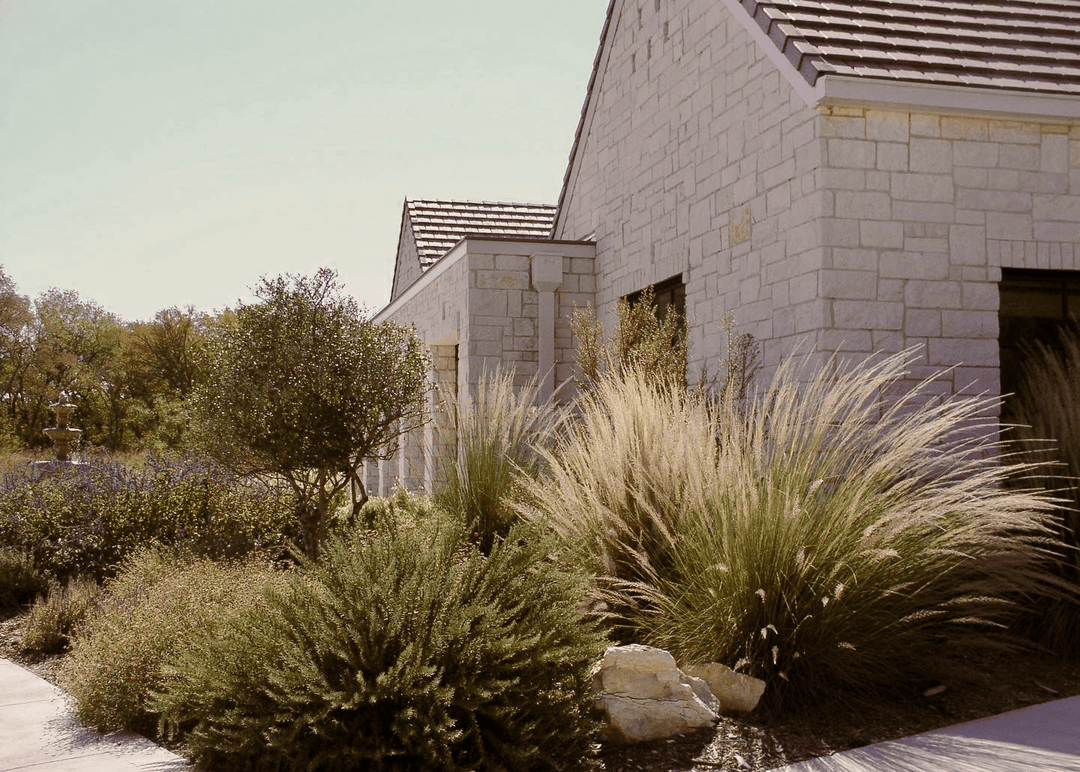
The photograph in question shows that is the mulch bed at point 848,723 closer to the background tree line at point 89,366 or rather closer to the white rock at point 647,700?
the white rock at point 647,700

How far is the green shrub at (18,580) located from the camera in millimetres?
7465

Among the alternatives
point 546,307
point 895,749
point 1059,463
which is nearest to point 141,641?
point 895,749

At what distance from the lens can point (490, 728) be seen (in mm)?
3867

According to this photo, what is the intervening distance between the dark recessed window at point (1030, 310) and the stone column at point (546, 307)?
4.98 m

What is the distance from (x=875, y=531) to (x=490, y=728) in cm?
194

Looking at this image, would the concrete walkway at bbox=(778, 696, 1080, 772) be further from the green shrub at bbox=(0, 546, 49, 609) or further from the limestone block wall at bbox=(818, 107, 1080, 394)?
the green shrub at bbox=(0, 546, 49, 609)

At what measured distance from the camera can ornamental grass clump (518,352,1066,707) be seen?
4.39m

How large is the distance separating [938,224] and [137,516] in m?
6.61

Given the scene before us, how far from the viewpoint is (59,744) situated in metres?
4.36

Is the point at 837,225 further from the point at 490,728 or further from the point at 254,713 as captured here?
→ the point at 254,713

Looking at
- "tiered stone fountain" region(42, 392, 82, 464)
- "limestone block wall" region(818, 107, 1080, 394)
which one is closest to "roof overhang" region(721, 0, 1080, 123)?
"limestone block wall" region(818, 107, 1080, 394)

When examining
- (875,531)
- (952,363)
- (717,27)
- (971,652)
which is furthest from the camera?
(717,27)

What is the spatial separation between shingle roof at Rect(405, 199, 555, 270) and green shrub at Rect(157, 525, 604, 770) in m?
12.5

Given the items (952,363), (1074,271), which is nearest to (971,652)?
(952,363)
